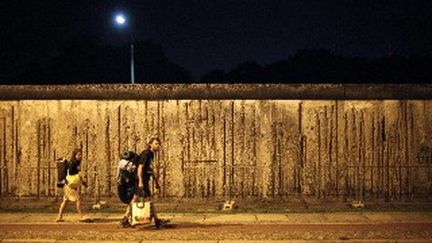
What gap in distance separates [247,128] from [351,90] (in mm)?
2751

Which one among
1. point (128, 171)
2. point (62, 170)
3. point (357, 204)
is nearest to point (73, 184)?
point (62, 170)

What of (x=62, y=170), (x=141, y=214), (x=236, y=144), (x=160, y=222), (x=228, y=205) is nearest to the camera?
(x=141, y=214)

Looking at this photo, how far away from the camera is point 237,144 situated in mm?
15383

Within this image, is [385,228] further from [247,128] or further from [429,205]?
[247,128]

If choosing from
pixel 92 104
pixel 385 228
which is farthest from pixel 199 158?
pixel 385 228

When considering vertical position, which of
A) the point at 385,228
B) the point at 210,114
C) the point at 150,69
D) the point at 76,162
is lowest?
the point at 385,228

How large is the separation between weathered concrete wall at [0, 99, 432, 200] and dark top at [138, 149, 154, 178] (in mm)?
3199

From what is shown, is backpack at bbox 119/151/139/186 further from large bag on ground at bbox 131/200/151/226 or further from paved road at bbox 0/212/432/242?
paved road at bbox 0/212/432/242

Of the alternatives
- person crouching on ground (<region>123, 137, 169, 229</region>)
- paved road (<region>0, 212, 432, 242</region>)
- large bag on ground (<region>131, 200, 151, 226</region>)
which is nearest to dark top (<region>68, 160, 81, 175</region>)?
paved road (<region>0, 212, 432, 242</region>)

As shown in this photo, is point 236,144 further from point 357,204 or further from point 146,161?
point 146,161

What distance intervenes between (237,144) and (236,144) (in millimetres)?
25

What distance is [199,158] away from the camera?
1542 cm

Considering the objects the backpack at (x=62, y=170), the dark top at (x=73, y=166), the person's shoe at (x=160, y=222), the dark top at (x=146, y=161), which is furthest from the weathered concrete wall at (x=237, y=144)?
the dark top at (x=146, y=161)

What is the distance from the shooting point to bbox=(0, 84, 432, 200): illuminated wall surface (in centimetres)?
1523
